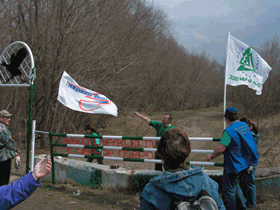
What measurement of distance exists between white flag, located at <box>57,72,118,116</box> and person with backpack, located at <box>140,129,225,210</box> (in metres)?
4.11

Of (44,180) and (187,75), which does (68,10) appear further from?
(187,75)

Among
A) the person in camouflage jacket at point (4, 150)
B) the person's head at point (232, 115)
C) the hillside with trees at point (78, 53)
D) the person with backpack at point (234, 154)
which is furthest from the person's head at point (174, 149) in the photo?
the hillside with trees at point (78, 53)

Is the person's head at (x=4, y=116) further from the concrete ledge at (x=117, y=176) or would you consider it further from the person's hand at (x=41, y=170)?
the person's hand at (x=41, y=170)

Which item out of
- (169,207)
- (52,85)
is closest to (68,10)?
(52,85)

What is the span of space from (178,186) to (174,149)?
9.7 inches

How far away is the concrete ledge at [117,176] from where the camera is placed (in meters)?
5.06

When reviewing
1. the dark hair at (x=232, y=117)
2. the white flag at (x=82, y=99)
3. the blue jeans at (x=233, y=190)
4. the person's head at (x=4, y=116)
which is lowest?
the blue jeans at (x=233, y=190)

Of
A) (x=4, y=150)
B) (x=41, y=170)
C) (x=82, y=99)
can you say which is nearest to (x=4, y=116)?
(x=4, y=150)

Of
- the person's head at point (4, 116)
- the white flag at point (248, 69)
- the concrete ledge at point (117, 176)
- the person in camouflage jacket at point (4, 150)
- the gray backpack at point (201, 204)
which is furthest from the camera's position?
the white flag at point (248, 69)

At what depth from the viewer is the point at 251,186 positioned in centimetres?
430

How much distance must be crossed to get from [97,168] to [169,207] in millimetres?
4389

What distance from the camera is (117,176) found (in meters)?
5.64

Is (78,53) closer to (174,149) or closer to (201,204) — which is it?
(174,149)

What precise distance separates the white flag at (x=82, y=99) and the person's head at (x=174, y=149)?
13.3 ft
